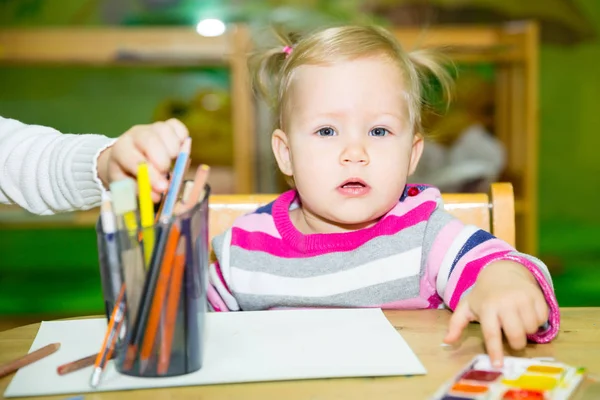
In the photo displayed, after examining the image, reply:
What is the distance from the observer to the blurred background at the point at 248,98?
265 cm

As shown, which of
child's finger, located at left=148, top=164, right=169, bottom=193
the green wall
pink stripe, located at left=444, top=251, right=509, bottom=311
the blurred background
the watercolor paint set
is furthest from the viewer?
the green wall

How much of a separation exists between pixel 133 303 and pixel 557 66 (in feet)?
11.3

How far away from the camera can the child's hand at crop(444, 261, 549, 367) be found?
2.04 feet

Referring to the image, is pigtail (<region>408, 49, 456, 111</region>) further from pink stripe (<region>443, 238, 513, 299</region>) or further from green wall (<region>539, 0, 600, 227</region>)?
green wall (<region>539, 0, 600, 227</region>)

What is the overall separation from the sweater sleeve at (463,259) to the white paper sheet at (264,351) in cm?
12

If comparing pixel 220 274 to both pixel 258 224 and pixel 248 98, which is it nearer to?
pixel 258 224

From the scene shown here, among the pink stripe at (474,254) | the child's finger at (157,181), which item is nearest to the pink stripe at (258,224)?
the pink stripe at (474,254)

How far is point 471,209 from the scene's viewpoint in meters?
1.03

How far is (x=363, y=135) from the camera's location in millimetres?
906

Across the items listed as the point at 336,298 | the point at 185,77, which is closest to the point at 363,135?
the point at 336,298

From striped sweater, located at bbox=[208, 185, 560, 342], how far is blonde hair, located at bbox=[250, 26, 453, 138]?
0.14 m

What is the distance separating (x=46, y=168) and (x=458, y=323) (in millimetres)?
514

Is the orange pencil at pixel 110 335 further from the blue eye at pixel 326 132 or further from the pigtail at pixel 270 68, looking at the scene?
the pigtail at pixel 270 68

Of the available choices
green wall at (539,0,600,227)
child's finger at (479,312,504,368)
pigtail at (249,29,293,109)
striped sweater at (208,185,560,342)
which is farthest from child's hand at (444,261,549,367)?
green wall at (539,0,600,227)
